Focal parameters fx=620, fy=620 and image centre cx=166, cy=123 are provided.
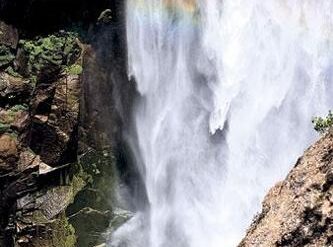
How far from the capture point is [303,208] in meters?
5.56

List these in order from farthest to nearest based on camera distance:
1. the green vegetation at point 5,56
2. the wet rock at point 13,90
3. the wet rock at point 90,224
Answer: the wet rock at point 90,224, the green vegetation at point 5,56, the wet rock at point 13,90

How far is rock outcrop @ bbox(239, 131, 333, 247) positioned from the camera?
17.4 ft

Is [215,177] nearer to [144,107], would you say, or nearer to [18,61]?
[144,107]

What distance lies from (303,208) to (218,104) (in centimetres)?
1400

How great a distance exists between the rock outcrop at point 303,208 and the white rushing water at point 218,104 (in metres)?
12.8

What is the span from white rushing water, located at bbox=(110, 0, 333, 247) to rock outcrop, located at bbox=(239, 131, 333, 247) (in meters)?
12.8

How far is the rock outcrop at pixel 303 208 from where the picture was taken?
17.4ft

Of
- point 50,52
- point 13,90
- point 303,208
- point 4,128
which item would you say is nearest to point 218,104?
point 50,52

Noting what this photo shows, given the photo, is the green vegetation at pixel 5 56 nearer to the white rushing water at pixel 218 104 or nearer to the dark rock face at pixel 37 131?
the dark rock face at pixel 37 131

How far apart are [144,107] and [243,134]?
3.27 metres

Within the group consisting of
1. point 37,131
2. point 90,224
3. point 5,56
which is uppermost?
point 5,56

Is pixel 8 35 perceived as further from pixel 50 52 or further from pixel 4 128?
pixel 4 128

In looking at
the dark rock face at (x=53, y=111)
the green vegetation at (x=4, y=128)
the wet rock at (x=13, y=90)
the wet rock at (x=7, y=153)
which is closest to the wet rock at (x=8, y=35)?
the dark rock face at (x=53, y=111)

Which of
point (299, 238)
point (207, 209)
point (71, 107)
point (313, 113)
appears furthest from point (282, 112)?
point (299, 238)
